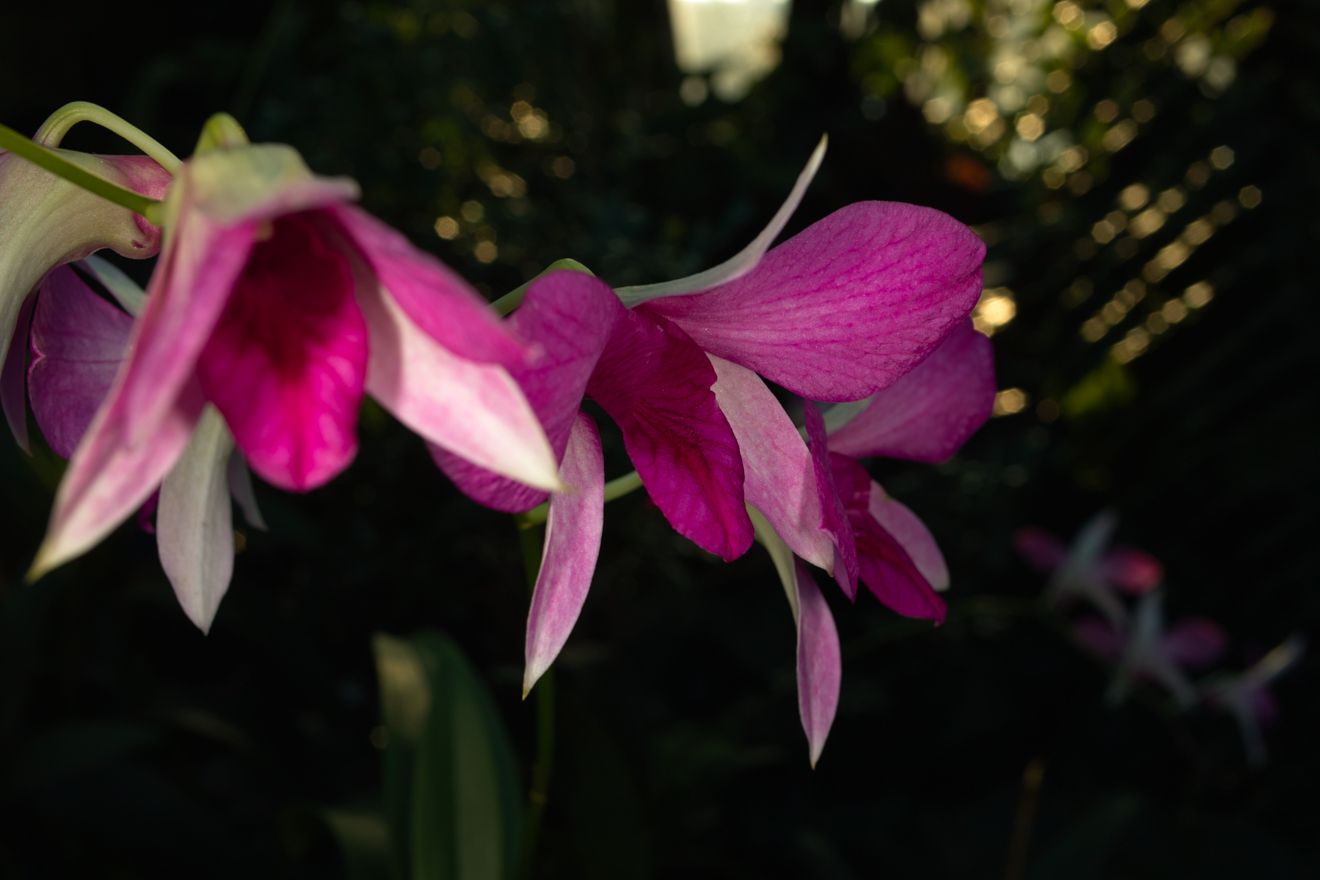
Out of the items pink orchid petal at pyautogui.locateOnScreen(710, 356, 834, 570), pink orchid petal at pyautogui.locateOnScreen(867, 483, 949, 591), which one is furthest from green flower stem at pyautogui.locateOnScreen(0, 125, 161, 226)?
pink orchid petal at pyautogui.locateOnScreen(867, 483, 949, 591)

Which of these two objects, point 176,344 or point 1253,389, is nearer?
point 176,344

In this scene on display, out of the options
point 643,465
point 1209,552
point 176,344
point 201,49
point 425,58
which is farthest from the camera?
point 1209,552

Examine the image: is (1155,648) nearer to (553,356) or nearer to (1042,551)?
(1042,551)

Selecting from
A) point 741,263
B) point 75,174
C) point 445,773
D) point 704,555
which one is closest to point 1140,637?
point 704,555

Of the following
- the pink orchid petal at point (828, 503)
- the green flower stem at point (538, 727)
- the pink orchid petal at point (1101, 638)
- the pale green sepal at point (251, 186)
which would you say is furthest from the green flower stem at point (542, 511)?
the pink orchid petal at point (1101, 638)

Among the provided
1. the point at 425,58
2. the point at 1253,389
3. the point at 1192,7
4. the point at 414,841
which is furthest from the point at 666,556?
the point at 1192,7

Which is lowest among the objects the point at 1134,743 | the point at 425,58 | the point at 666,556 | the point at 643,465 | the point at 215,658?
the point at 1134,743

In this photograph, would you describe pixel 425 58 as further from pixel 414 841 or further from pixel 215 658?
pixel 414 841
